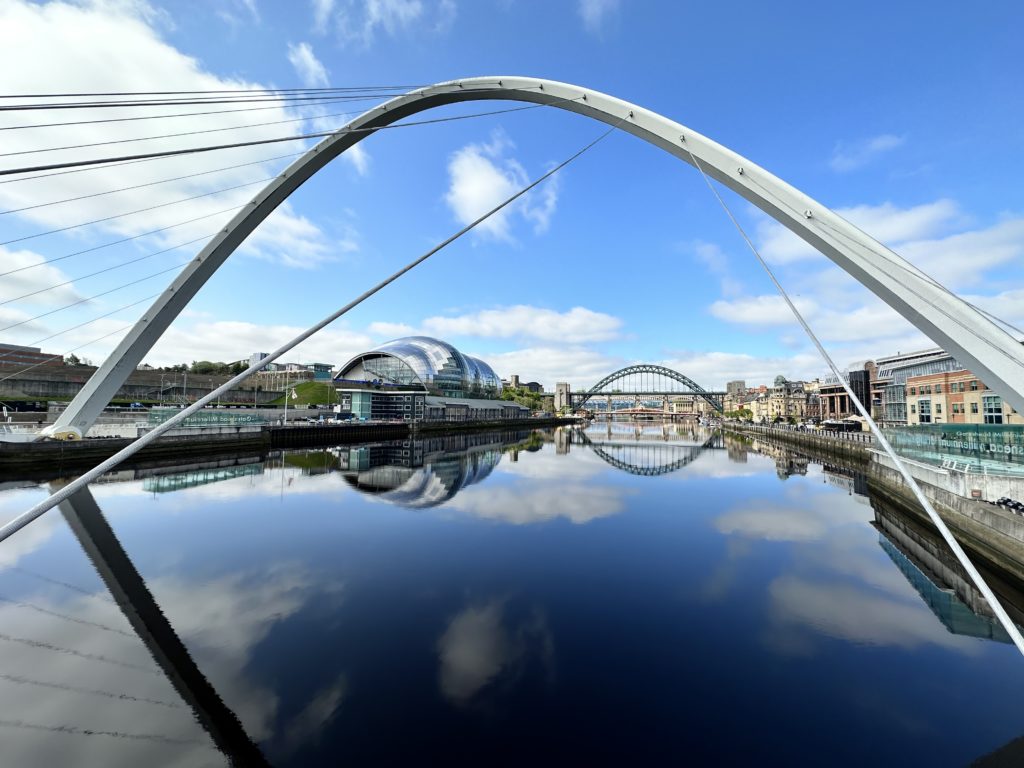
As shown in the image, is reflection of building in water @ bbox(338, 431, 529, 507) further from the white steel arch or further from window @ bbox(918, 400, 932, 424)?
window @ bbox(918, 400, 932, 424)

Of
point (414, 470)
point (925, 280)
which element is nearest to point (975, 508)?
point (925, 280)

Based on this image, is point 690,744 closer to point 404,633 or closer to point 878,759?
point 878,759

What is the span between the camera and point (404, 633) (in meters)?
8.34

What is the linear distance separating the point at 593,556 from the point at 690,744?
24.2 ft

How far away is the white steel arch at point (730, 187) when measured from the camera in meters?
6.22

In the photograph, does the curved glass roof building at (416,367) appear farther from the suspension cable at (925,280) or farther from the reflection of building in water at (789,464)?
the suspension cable at (925,280)

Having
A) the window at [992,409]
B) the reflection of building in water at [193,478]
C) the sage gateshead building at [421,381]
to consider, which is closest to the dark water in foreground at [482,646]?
the reflection of building in water at [193,478]

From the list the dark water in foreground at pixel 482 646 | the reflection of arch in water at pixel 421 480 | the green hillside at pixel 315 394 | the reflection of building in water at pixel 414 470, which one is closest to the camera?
the dark water in foreground at pixel 482 646

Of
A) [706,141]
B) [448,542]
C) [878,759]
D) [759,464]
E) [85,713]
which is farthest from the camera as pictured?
[759,464]

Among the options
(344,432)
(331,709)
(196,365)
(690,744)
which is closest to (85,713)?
(331,709)

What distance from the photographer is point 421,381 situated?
93438 millimetres

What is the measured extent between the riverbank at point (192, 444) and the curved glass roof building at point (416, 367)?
2837 cm

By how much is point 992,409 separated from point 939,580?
45.2 meters

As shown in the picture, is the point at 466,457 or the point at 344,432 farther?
the point at 344,432
